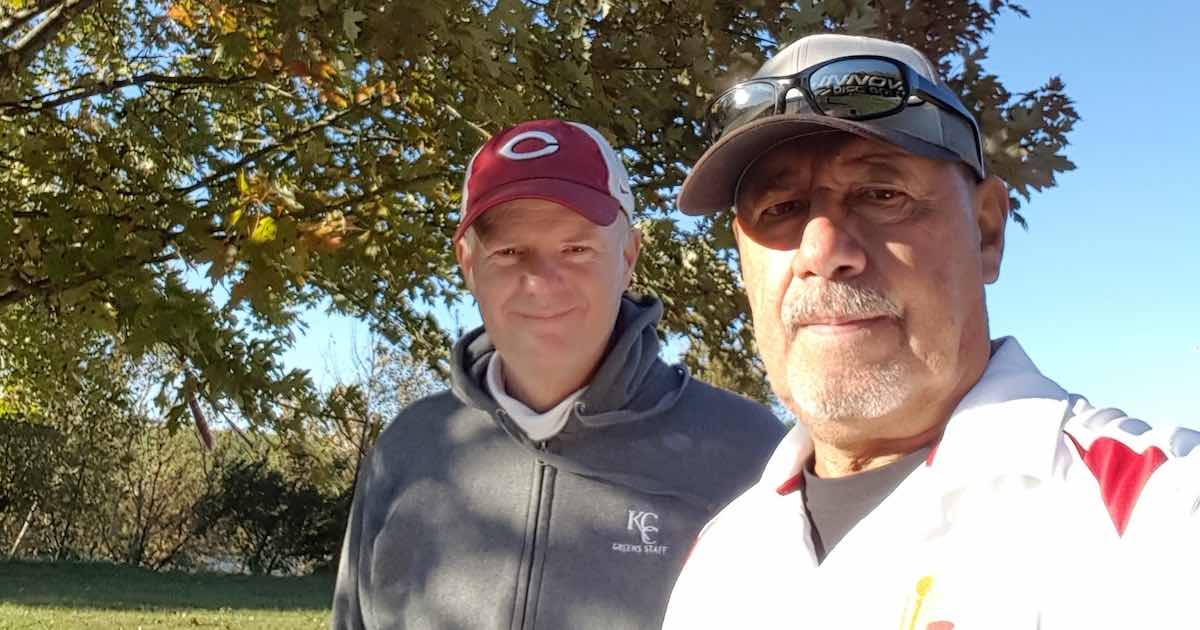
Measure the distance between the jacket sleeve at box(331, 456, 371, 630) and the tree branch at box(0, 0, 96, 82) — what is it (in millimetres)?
2973

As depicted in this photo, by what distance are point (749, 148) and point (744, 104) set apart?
7cm

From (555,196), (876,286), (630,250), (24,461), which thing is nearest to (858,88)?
(876,286)

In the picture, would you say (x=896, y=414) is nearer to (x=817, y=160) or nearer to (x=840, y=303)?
(x=840, y=303)

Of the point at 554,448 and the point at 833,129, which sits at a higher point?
the point at 833,129

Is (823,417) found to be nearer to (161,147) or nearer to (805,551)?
(805,551)

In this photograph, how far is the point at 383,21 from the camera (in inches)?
145

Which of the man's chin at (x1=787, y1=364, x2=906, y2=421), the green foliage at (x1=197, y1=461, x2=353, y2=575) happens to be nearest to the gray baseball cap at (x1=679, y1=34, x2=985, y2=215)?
the man's chin at (x1=787, y1=364, x2=906, y2=421)

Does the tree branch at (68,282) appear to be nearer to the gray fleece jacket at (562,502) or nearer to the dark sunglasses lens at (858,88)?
the gray fleece jacket at (562,502)

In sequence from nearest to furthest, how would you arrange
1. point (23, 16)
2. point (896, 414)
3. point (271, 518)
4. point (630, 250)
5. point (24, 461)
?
point (896, 414), point (630, 250), point (23, 16), point (24, 461), point (271, 518)

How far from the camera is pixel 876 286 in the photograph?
1.47 m

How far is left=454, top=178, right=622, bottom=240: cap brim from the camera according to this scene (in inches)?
85.0

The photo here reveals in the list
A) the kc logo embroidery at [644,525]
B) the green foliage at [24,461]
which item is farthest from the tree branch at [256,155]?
the green foliage at [24,461]

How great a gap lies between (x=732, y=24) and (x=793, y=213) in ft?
10.5

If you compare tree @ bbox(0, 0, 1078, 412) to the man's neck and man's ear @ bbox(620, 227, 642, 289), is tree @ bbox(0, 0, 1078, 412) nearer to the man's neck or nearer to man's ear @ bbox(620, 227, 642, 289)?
man's ear @ bbox(620, 227, 642, 289)
